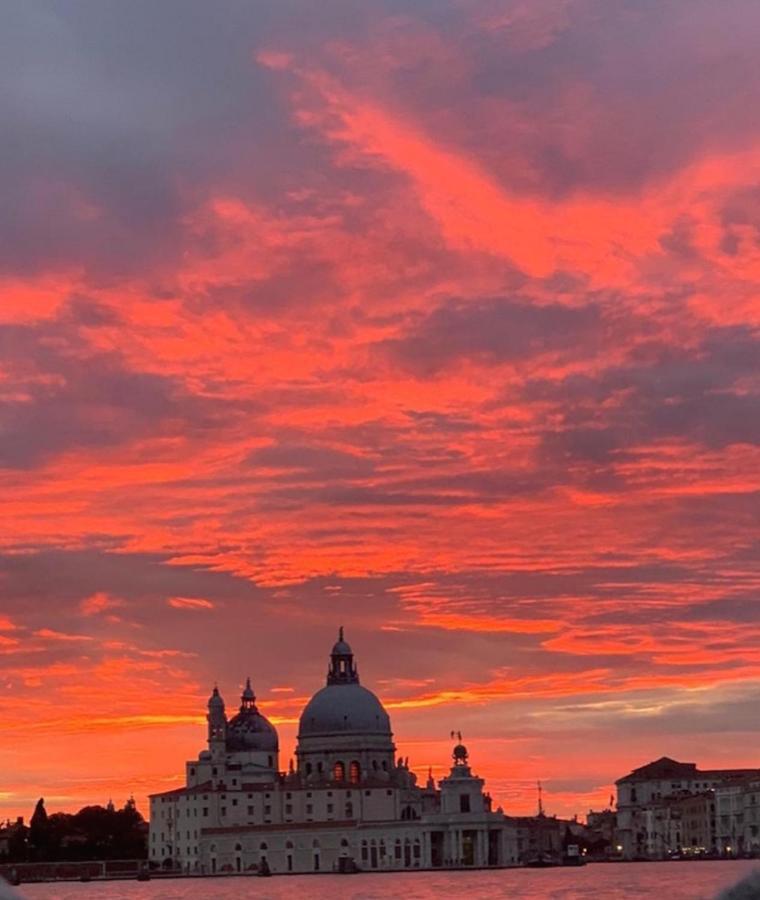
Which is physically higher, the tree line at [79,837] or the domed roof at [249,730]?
the domed roof at [249,730]

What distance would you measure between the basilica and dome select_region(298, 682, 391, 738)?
130mm

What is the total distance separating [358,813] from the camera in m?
179

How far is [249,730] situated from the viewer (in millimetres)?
188875

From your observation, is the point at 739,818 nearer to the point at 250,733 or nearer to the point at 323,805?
the point at 323,805

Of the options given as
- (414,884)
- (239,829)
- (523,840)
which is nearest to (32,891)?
(414,884)

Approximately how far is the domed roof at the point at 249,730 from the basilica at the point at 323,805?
94 mm

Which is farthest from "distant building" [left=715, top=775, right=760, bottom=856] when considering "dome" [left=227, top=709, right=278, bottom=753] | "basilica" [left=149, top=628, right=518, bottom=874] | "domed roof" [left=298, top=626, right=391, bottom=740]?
"dome" [left=227, top=709, right=278, bottom=753]

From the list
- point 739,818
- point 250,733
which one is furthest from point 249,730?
point 739,818

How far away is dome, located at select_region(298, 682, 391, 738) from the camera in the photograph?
186 metres

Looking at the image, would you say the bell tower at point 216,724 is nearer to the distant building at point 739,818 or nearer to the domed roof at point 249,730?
the domed roof at point 249,730

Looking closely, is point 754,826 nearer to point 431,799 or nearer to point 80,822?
point 431,799

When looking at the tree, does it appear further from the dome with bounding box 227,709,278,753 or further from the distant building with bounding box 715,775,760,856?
the distant building with bounding box 715,775,760,856

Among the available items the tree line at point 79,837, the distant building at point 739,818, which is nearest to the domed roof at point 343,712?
the tree line at point 79,837

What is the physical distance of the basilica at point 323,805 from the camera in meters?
174
